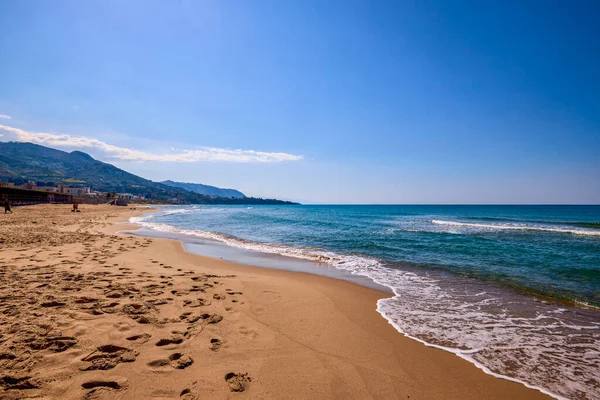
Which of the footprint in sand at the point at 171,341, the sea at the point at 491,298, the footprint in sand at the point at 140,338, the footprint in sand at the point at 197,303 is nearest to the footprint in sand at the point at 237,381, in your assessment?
the footprint in sand at the point at 171,341

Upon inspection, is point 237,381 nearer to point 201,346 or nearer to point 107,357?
point 201,346

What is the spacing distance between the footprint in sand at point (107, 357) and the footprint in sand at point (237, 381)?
1350 millimetres

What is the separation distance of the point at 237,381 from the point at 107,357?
5.90ft

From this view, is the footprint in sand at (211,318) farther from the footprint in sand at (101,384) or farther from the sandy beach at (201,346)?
the footprint in sand at (101,384)

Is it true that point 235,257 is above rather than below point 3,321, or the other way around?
below

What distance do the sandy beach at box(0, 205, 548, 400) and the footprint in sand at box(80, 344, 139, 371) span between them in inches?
0.5

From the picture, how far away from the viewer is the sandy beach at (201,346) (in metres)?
3.18

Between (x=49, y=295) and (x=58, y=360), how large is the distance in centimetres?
288

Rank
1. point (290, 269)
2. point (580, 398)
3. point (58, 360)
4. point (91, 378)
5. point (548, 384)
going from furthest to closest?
point (290, 269), point (548, 384), point (580, 398), point (58, 360), point (91, 378)

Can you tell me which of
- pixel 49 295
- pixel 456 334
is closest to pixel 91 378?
pixel 49 295

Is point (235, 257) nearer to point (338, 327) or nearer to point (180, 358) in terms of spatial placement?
point (338, 327)

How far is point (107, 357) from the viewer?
3.55 m

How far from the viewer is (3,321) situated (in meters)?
4.11

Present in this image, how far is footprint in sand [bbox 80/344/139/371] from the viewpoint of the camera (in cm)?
335
